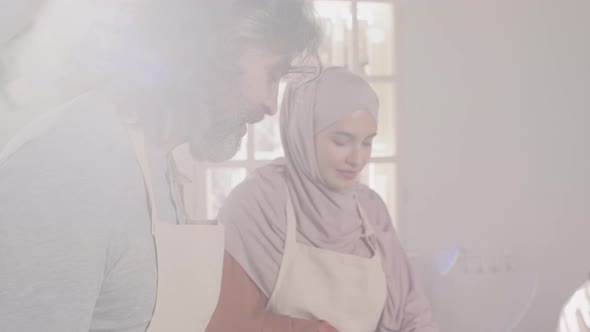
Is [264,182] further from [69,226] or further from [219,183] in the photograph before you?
[69,226]

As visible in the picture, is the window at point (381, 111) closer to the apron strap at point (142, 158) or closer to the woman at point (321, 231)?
the woman at point (321, 231)

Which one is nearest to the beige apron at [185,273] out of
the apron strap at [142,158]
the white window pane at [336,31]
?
the apron strap at [142,158]

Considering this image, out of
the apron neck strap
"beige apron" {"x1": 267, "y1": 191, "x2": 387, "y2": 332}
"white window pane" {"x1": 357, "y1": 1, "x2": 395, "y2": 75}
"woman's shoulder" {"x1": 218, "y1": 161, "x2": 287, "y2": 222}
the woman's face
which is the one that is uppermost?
"white window pane" {"x1": 357, "y1": 1, "x2": 395, "y2": 75}

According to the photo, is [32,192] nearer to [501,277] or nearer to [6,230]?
[6,230]

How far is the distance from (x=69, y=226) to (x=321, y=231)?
49cm

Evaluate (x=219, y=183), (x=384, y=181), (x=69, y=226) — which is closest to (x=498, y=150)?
(x=384, y=181)

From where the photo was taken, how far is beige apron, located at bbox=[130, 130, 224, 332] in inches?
23.9

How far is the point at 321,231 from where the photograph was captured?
0.86 m

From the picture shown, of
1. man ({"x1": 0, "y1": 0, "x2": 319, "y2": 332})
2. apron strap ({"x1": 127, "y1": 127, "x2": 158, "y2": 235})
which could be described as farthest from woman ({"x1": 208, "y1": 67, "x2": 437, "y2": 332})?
apron strap ({"x1": 127, "y1": 127, "x2": 158, "y2": 235})

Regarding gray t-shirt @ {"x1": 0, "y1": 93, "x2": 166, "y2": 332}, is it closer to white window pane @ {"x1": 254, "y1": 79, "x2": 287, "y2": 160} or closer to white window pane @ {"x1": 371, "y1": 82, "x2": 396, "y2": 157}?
white window pane @ {"x1": 254, "y1": 79, "x2": 287, "y2": 160}

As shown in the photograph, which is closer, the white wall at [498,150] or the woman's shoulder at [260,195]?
the woman's shoulder at [260,195]

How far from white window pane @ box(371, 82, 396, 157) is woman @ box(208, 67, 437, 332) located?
0.6 inches

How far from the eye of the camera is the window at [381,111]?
2.56 feet

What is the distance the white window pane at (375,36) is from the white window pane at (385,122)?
0.03 m
